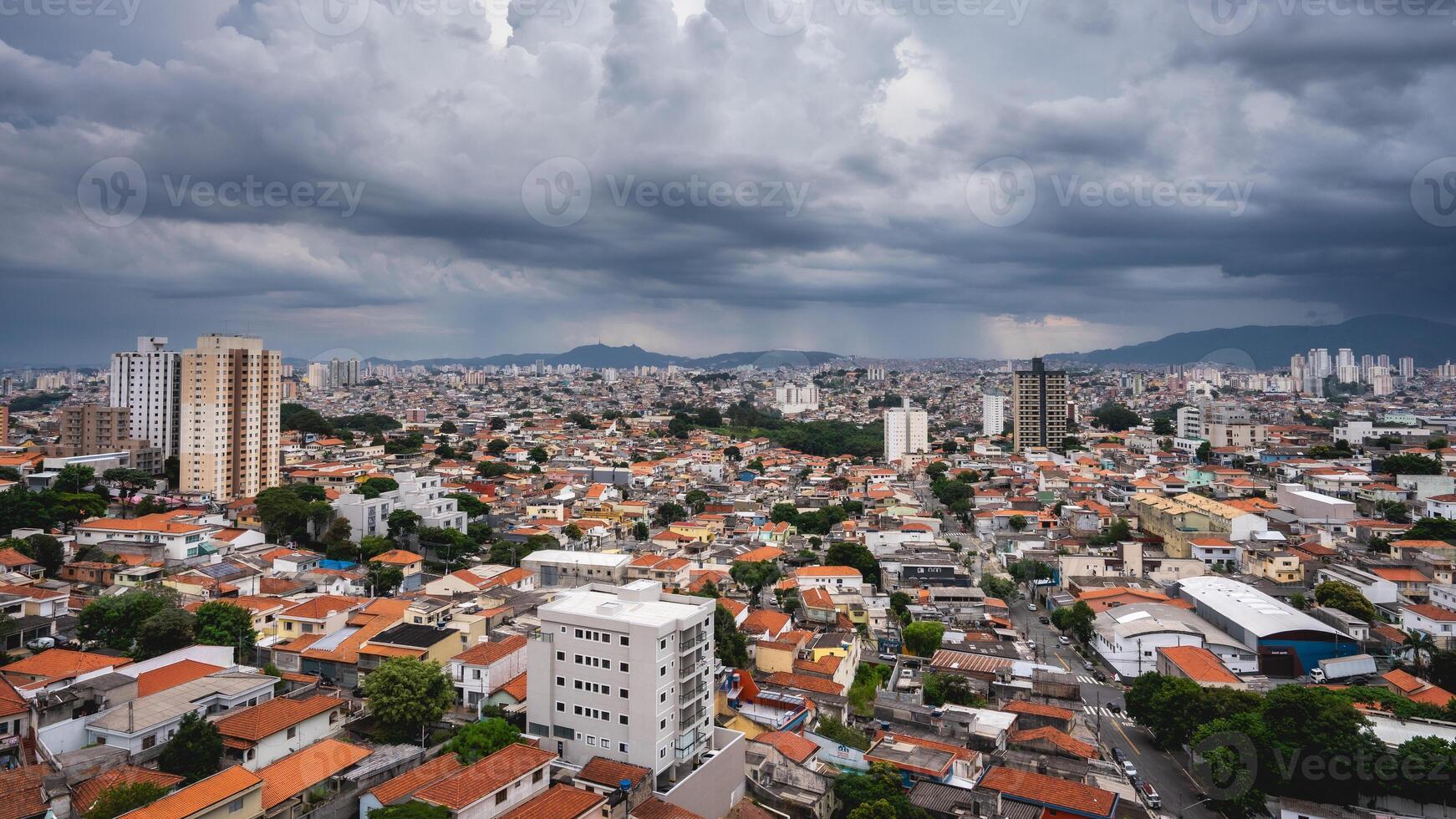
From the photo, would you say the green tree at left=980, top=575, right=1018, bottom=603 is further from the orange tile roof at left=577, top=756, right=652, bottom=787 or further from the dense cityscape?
the orange tile roof at left=577, top=756, right=652, bottom=787

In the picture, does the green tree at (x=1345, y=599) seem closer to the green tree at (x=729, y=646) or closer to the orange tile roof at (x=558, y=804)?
the green tree at (x=729, y=646)

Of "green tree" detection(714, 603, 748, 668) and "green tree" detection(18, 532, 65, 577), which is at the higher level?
"green tree" detection(18, 532, 65, 577)

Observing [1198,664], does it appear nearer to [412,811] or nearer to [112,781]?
[412,811]

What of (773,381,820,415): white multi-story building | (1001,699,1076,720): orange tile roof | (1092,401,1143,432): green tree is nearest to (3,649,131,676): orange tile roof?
(1001,699,1076,720): orange tile roof

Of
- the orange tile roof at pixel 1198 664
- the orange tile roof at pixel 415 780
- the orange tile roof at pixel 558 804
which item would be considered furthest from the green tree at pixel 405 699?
the orange tile roof at pixel 1198 664

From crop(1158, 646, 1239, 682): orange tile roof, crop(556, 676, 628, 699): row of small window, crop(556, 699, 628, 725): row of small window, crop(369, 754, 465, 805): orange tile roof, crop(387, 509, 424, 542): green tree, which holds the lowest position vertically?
crop(1158, 646, 1239, 682): orange tile roof
